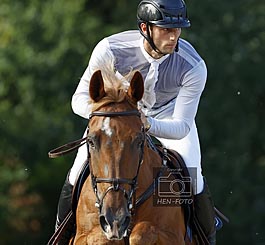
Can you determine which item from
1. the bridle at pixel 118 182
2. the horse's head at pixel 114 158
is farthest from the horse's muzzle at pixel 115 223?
the bridle at pixel 118 182

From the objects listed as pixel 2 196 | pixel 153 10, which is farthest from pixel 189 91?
pixel 2 196

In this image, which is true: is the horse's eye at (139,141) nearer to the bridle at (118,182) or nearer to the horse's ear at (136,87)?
the bridle at (118,182)

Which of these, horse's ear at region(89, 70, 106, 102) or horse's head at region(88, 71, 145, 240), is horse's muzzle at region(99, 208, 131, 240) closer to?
horse's head at region(88, 71, 145, 240)

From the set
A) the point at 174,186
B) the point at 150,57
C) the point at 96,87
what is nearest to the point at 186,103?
the point at 150,57

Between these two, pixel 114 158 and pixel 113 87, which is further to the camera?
pixel 113 87

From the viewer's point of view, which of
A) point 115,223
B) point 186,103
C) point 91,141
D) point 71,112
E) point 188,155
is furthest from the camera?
point 71,112

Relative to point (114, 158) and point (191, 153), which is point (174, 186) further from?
point (114, 158)

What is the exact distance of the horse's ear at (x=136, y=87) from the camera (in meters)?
7.41

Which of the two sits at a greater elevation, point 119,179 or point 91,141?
point 91,141

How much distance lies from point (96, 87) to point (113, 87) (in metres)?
0.12

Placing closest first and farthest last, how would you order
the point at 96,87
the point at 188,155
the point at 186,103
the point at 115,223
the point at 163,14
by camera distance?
the point at 115,223
the point at 96,87
the point at 163,14
the point at 186,103
the point at 188,155

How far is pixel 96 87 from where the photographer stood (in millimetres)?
7430

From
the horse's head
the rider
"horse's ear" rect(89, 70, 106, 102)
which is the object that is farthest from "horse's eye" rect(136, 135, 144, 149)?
the rider

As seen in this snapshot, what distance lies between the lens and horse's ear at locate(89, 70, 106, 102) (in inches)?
290
